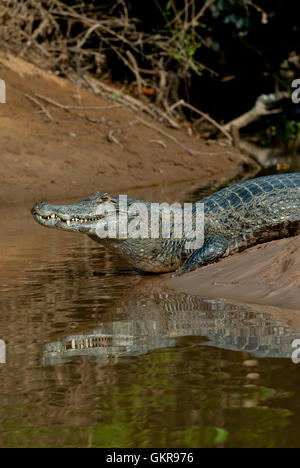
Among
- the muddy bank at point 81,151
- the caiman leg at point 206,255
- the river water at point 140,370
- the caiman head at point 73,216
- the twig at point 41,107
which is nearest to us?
the river water at point 140,370

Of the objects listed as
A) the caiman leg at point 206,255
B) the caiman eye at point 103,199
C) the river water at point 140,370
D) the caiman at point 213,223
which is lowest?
the river water at point 140,370

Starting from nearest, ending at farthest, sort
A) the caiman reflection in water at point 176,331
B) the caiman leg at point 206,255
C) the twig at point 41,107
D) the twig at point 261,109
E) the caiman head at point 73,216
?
the caiman reflection in water at point 176,331 → the caiman leg at point 206,255 → the caiman head at point 73,216 → the twig at point 41,107 → the twig at point 261,109

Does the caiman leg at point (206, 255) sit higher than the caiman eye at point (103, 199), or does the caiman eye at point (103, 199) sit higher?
the caiman eye at point (103, 199)

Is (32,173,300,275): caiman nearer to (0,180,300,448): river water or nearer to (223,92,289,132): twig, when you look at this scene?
(0,180,300,448): river water

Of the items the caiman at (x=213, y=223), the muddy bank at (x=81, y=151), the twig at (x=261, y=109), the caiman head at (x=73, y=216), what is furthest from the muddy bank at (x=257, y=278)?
the twig at (x=261, y=109)

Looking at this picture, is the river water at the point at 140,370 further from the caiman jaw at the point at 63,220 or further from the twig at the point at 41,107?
the twig at the point at 41,107

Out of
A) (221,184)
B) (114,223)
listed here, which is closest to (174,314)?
(114,223)

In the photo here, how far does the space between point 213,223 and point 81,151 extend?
6296mm

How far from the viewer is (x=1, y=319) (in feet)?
15.3

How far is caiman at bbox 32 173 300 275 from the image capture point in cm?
622

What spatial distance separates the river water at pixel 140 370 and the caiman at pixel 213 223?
2.14 feet

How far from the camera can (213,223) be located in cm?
645

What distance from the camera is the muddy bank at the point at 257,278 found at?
4.85m

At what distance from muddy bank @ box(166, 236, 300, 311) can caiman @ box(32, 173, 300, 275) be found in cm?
40
